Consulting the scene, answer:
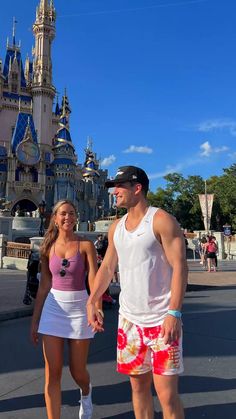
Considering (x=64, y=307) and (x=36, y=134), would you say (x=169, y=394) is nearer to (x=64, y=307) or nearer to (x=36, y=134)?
(x=64, y=307)

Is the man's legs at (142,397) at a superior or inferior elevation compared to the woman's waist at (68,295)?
inferior

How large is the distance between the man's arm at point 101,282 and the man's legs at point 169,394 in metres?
0.64

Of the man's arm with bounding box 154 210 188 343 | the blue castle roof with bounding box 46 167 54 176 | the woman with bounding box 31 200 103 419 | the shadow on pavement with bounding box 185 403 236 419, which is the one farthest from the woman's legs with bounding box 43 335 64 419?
the blue castle roof with bounding box 46 167 54 176

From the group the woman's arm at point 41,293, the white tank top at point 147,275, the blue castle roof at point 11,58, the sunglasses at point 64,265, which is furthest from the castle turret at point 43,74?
the white tank top at point 147,275

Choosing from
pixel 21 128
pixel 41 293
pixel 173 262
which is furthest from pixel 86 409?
pixel 21 128

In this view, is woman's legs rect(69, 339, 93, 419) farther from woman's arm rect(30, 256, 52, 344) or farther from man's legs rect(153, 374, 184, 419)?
man's legs rect(153, 374, 184, 419)

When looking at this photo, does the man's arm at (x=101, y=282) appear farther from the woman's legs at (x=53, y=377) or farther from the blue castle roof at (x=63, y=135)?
the blue castle roof at (x=63, y=135)

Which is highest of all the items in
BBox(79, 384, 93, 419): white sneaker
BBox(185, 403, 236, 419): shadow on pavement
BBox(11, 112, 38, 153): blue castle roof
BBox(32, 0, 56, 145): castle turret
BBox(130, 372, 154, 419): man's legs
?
BBox(32, 0, 56, 145): castle turret

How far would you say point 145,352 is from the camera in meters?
2.78

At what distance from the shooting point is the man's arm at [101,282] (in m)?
3.10

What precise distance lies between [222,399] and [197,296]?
7362 mm

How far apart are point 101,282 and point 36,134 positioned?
217ft

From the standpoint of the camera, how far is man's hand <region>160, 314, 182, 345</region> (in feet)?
8.64

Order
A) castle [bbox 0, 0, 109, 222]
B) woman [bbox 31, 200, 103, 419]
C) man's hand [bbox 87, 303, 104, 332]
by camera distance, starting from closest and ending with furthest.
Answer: man's hand [bbox 87, 303, 104, 332]
woman [bbox 31, 200, 103, 419]
castle [bbox 0, 0, 109, 222]
